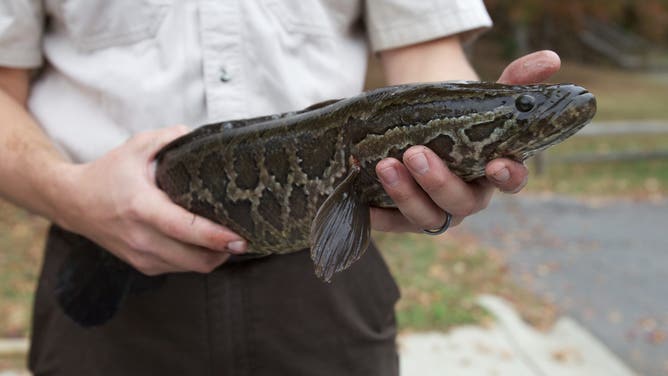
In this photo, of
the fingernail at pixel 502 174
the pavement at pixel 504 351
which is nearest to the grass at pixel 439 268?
the pavement at pixel 504 351

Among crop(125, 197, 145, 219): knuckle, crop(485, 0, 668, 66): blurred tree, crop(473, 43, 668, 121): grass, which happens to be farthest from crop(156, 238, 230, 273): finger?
crop(485, 0, 668, 66): blurred tree

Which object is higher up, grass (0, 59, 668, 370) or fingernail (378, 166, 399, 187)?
A: fingernail (378, 166, 399, 187)

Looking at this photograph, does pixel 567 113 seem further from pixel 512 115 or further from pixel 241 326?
pixel 241 326

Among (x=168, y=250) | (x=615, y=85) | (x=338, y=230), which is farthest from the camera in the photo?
(x=615, y=85)

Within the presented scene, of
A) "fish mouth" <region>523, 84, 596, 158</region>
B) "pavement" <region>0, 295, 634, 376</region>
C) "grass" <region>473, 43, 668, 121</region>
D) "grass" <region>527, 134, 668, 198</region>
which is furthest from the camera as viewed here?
"grass" <region>473, 43, 668, 121</region>

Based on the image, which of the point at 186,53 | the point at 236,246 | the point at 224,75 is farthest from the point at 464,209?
the point at 186,53

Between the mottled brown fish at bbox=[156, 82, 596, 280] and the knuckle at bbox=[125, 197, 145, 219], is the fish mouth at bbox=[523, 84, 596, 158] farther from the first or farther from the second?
the knuckle at bbox=[125, 197, 145, 219]
